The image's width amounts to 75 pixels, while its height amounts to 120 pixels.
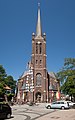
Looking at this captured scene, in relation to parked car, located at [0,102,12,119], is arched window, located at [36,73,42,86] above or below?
above

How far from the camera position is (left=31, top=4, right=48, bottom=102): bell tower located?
77.3 m

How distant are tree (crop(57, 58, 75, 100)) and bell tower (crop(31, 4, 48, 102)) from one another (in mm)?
19059

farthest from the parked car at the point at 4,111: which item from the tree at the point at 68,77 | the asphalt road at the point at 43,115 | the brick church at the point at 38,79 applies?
the brick church at the point at 38,79

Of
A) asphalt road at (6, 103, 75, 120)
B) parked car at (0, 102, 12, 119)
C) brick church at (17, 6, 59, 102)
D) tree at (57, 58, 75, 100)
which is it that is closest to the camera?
parked car at (0, 102, 12, 119)

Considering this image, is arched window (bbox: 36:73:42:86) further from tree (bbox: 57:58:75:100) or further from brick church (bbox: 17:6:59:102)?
tree (bbox: 57:58:75:100)

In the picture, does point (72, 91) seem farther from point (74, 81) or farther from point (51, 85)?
point (51, 85)

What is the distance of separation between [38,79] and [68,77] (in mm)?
26780

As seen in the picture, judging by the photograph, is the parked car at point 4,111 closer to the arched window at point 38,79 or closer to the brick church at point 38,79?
the brick church at point 38,79

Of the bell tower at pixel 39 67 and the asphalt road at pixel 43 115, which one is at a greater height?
the bell tower at pixel 39 67

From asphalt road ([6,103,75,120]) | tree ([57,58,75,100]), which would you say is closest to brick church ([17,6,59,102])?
tree ([57,58,75,100])

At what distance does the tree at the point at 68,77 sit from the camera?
51.2m

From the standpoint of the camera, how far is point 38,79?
79375 mm

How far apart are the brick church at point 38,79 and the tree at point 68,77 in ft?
63.4

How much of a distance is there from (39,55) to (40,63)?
9.56 ft
